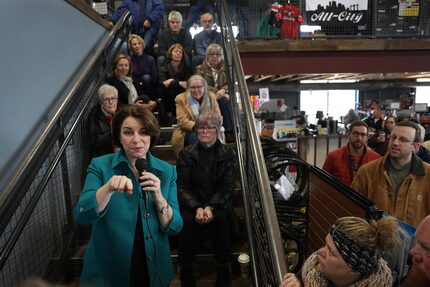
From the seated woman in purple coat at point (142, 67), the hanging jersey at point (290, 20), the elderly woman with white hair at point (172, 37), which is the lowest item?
the seated woman in purple coat at point (142, 67)

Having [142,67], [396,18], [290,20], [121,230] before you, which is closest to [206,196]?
[121,230]

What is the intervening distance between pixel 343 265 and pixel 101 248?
1.00m

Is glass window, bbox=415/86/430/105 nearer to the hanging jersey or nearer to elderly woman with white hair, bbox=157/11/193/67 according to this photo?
the hanging jersey

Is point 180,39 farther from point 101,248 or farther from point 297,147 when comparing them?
point 297,147

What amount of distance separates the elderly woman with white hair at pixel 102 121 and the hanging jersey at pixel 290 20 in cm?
371

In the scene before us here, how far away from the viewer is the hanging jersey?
5578mm

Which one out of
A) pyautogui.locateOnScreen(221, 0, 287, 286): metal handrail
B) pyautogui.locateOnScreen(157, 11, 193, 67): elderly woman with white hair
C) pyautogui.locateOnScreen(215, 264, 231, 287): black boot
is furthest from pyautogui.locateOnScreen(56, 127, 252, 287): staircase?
pyautogui.locateOnScreen(157, 11, 193, 67): elderly woman with white hair

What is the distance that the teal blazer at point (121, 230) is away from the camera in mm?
1475

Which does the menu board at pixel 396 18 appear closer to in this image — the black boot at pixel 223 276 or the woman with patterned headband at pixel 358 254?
the black boot at pixel 223 276

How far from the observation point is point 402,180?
8.00 ft

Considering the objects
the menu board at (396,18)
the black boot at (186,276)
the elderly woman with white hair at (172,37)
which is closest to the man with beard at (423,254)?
the black boot at (186,276)

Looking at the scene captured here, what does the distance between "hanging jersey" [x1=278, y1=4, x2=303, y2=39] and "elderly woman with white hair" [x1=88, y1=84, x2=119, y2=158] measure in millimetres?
3710

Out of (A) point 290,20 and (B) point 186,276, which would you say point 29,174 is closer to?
(B) point 186,276

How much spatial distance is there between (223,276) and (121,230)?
3.38ft
